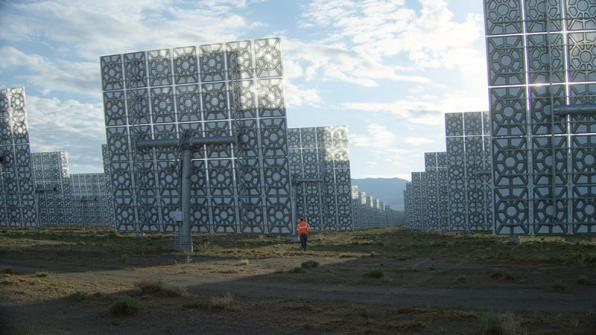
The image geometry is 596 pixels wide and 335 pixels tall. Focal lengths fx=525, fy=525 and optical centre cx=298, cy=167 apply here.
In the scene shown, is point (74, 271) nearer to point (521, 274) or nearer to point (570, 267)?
point (521, 274)

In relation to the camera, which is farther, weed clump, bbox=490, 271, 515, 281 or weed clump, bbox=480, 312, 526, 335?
weed clump, bbox=490, 271, 515, 281

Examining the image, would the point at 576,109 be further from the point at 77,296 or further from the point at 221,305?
the point at 77,296

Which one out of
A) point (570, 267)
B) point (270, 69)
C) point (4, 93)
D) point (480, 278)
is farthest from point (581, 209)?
point (4, 93)

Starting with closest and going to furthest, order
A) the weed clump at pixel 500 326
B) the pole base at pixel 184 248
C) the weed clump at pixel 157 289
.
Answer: the weed clump at pixel 500 326, the weed clump at pixel 157 289, the pole base at pixel 184 248

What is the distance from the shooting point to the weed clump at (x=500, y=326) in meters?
8.65

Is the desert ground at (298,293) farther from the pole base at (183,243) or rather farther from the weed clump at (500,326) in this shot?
the pole base at (183,243)

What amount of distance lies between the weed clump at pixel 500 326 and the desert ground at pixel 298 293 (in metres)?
0.02

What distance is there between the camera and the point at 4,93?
40.7 m

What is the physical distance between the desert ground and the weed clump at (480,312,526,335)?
0.02 metres

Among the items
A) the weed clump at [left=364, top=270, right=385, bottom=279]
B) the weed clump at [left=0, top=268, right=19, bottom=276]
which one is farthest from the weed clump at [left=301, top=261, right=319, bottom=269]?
the weed clump at [left=0, top=268, right=19, bottom=276]

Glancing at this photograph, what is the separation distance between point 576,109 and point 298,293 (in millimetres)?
13608

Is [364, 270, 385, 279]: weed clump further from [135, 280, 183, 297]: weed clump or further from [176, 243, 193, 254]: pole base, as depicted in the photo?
[176, 243, 193, 254]: pole base

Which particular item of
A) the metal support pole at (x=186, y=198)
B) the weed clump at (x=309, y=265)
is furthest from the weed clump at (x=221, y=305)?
the metal support pole at (x=186, y=198)

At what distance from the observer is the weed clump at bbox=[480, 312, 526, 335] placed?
28.4 ft
